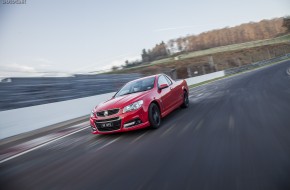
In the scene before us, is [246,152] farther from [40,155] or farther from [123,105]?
[40,155]

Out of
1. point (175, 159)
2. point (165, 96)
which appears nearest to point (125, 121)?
point (165, 96)

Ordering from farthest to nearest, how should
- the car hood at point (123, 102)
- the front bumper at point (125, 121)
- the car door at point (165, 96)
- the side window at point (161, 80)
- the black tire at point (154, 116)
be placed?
1. the side window at point (161, 80)
2. the car door at point (165, 96)
3. the black tire at point (154, 116)
4. the car hood at point (123, 102)
5. the front bumper at point (125, 121)

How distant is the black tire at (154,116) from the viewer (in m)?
6.30

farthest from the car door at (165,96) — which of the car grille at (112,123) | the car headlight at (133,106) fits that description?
the car grille at (112,123)

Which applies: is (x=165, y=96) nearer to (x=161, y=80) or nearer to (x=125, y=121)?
(x=161, y=80)

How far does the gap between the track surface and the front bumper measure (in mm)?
234

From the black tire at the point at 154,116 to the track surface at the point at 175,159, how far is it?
0.19 m

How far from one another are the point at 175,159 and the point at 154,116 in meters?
2.57

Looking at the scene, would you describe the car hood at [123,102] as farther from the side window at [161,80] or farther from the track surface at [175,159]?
the side window at [161,80]

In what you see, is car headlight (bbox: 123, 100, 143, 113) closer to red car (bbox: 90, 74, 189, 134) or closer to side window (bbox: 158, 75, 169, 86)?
red car (bbox: 90, 74, 189, 134)

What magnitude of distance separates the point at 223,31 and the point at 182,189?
106 metres

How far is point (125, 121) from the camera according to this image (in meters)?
5.98

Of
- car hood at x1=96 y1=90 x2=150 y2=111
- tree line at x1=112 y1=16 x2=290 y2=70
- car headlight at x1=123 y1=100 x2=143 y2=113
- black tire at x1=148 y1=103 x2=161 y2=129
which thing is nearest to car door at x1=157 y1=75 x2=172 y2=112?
black tire at x1=148 y1=103 x2=161 y2=129

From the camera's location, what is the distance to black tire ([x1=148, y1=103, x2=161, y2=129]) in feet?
20.7
